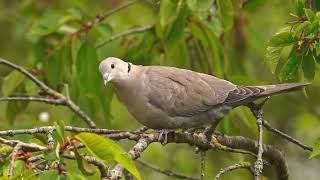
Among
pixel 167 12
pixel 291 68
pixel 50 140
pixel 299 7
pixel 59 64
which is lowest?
pixel 50 140

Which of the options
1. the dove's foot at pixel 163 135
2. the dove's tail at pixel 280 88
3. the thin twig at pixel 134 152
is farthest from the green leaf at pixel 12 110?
the thin twig at pixel 134 152

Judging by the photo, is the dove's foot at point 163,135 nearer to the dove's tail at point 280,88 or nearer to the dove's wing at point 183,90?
the dove's wing at point 183,90

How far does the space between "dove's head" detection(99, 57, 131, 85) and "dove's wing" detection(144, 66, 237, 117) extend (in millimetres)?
132

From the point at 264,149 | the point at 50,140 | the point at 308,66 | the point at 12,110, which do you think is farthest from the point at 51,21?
the point at 50,140

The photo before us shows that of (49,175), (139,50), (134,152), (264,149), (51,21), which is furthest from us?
(51,21)

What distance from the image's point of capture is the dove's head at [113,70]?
3959mm

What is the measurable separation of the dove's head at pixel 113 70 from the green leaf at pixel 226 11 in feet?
1.85

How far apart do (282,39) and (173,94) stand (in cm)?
110

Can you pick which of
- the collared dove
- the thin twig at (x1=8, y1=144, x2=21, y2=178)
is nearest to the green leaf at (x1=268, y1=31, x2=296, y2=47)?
the collared dove

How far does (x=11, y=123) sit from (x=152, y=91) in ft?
3.52

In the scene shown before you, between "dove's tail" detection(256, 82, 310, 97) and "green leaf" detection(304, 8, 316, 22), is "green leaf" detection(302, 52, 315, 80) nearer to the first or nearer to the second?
"green leaf" detection(304, 8, 316, 22)

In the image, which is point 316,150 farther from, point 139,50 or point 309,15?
point 139,50

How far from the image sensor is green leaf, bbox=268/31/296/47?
316cm

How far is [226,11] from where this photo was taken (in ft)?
13.0
